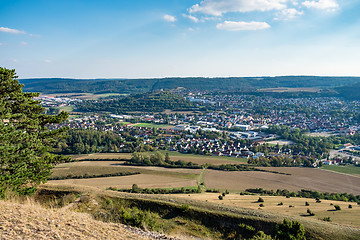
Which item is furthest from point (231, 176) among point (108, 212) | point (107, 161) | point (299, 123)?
point (299, 123)

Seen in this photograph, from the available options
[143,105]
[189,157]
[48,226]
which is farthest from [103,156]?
[143,105]

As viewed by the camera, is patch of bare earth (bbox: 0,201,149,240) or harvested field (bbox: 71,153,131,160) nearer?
patch of bare earth (bbox: 0,201,149,240)

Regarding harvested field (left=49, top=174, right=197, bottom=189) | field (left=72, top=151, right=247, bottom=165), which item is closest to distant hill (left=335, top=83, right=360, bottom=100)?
field (left=72, top=151, right=247, bottom=165)

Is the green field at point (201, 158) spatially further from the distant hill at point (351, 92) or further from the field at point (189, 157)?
the distant hill at point (351, 92)

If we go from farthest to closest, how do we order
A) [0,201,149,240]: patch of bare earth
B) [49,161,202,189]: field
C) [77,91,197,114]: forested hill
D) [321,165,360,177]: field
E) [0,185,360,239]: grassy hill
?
1. [77,91,197,114]: forested hill
2. [321,165,360,177]: field
3. [49,161,202,189]: field
4. [0,185,360,239]: grassy hill
5. [0,201,149,240]: patch of bare earth

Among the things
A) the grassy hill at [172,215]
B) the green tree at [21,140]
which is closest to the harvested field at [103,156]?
the grassy hill at [172,215]

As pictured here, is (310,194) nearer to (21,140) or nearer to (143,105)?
(21,140)

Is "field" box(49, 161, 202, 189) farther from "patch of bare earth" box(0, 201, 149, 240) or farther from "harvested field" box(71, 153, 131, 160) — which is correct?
"patch of bare earth" box(0, 201, 149, 240)
